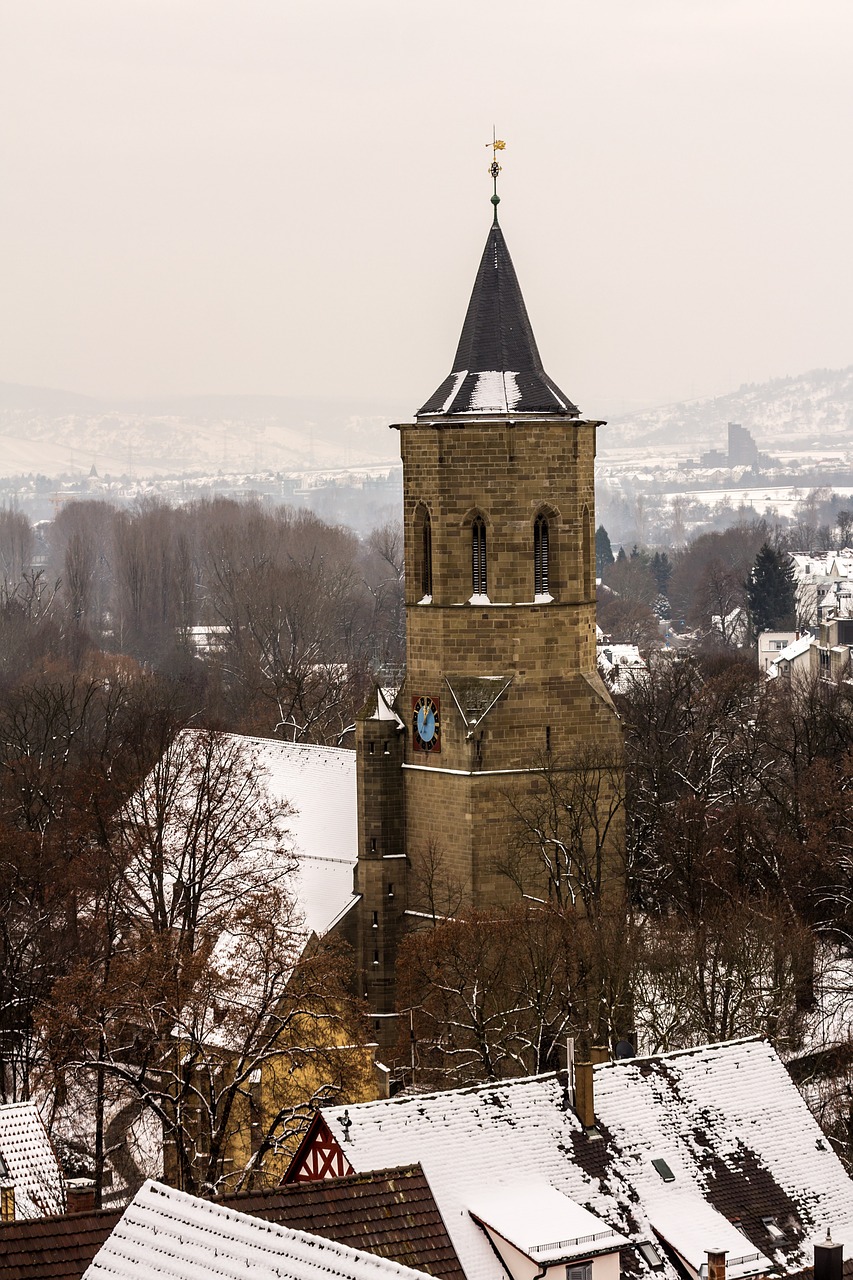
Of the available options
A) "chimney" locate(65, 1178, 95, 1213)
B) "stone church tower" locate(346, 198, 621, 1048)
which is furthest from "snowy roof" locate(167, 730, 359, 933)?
"chimney" locate(65, 1178, 95, 1213)

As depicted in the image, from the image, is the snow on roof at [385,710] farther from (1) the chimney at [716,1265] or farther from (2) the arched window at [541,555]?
(1) the chimney at [716,1265]

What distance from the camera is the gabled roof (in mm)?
52031

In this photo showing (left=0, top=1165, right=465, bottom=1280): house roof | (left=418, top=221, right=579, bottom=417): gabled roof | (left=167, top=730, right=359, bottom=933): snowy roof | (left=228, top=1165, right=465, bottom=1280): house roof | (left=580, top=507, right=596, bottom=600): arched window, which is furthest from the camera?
(left=167, top=730, right=359, bottom=933): snowy roof

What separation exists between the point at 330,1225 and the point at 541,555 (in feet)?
92.7

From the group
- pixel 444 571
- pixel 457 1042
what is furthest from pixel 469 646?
pixel 457 1042

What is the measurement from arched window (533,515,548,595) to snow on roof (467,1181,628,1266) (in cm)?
2287

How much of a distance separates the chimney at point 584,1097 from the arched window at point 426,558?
20.9 metres

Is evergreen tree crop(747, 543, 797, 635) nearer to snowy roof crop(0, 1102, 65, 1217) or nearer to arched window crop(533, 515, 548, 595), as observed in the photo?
arched window crop(533, 515, 548, 595)

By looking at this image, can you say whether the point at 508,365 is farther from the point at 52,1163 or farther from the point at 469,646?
the point at 52,1163

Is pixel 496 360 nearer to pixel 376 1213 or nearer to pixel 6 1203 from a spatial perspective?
pixel 6 1203

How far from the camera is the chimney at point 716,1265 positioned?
30.8m

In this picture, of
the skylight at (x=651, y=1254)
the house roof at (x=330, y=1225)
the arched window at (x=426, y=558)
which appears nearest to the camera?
the house roof at (x=330, y=1225)

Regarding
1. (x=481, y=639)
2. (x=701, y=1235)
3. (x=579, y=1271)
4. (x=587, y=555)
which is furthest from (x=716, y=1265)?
(x=587, y=555)

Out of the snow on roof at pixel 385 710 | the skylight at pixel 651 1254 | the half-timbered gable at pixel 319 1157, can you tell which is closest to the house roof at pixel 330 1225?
the half-timbered gable at pixel 319 1157
